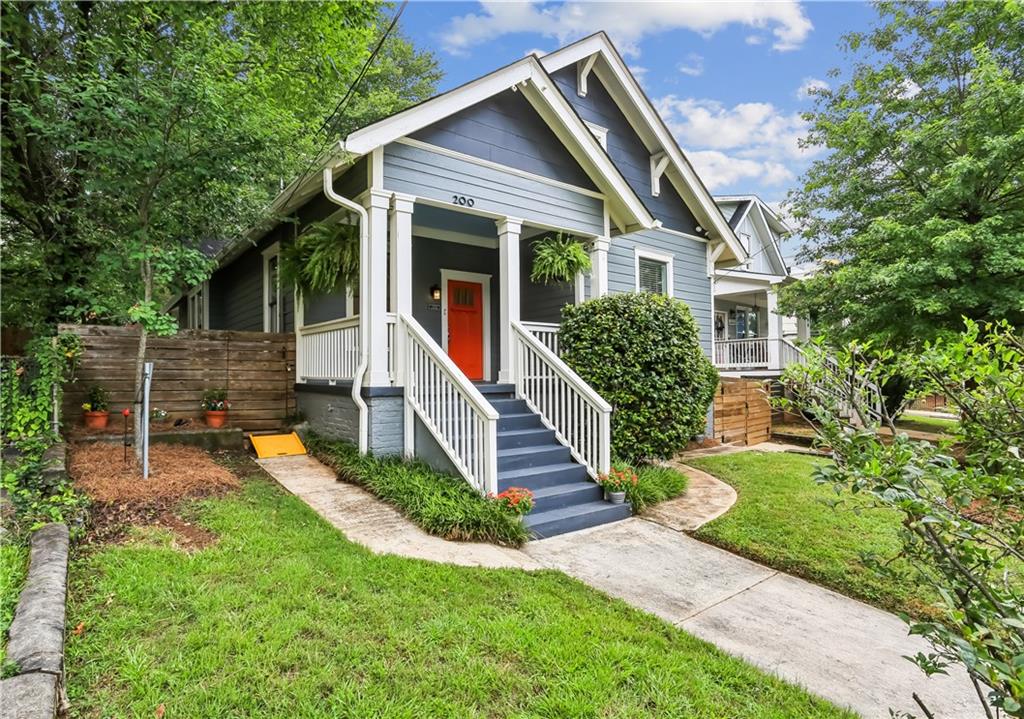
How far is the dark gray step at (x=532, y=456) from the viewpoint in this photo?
18.0ft

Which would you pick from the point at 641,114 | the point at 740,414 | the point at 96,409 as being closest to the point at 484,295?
the point at 641,114

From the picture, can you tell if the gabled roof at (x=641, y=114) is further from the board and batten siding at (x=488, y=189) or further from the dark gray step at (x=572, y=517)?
the dark gray step at (x=572, y=517)

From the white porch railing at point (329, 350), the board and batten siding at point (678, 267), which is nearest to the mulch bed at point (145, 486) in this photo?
the white porch railing at point (329, 350)

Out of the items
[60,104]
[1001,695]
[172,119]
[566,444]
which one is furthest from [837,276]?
[60,104]

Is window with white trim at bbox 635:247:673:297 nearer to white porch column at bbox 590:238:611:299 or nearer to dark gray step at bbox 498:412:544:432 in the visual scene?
white porch column at bbox 590:238:611:299

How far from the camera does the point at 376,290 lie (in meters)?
5.89

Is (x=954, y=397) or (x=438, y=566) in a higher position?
(x=954, y=397)

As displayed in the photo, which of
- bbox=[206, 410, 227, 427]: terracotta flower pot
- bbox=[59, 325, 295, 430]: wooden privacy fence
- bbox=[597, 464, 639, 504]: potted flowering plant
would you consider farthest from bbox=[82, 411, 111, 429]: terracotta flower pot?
bbox=[597, 464, 639, 504]: potted flowering plant

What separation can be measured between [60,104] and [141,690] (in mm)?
5878

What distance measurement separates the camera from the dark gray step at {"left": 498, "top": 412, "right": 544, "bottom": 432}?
6113 mm

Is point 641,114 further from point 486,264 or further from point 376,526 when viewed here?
point 376,526

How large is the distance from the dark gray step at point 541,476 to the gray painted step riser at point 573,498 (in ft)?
0.35

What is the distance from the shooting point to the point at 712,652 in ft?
9.25

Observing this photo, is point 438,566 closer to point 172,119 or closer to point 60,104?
point 172,119
